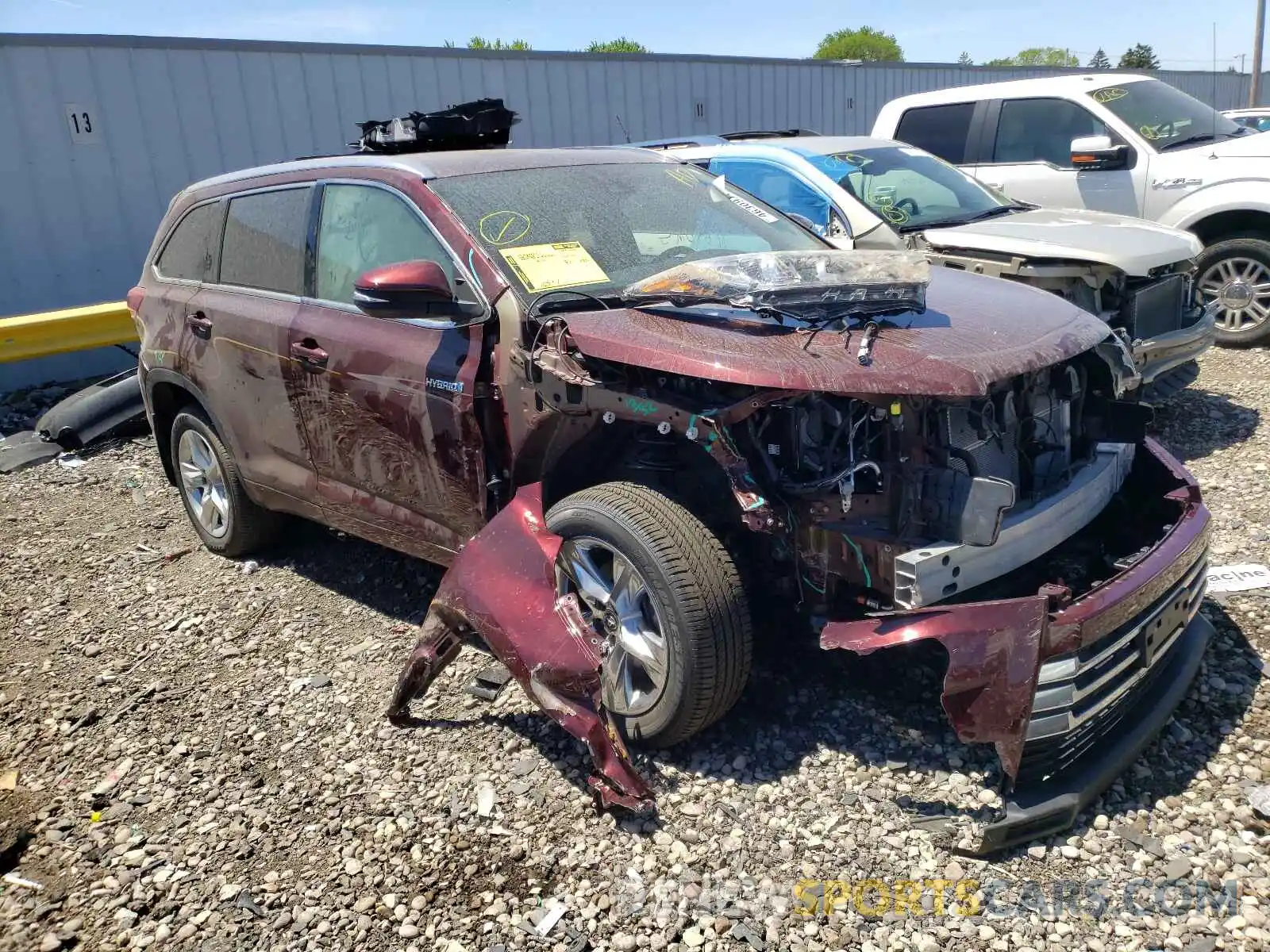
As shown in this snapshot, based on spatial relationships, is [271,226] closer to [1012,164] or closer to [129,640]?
[129,640]

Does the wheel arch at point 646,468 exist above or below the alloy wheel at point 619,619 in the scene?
above

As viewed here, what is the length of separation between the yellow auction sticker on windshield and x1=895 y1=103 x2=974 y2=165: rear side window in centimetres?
607

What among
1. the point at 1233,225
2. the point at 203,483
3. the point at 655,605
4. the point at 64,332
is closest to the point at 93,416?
the point at 64,332

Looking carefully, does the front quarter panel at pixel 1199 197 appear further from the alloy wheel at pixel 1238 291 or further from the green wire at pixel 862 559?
the green wire at pixel 862 559

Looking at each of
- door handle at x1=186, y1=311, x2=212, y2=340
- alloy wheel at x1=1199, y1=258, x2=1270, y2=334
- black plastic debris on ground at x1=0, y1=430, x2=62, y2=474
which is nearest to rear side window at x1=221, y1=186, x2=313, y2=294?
door handle at x1=186, y1=311, x2=212, y2=340

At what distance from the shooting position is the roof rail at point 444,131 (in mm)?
4660

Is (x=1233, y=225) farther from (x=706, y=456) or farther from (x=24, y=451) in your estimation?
(x=24, y=451)

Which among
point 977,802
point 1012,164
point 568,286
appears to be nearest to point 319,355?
point 568,286

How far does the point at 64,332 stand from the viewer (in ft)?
26.7

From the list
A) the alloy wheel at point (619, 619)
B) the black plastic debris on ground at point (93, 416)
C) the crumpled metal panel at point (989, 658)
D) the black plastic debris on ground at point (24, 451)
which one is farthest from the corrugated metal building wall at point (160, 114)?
the crumpled metal panel at point (989, 658)

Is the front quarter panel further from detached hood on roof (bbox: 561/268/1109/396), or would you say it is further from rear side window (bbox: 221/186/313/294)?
rear side window (bbox: 221/186/313/294)

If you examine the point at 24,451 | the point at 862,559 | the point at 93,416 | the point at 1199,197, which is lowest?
the point at 24,451

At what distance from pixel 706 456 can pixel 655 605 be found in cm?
57

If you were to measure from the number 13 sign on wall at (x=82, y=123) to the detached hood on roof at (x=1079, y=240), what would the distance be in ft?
24.5
